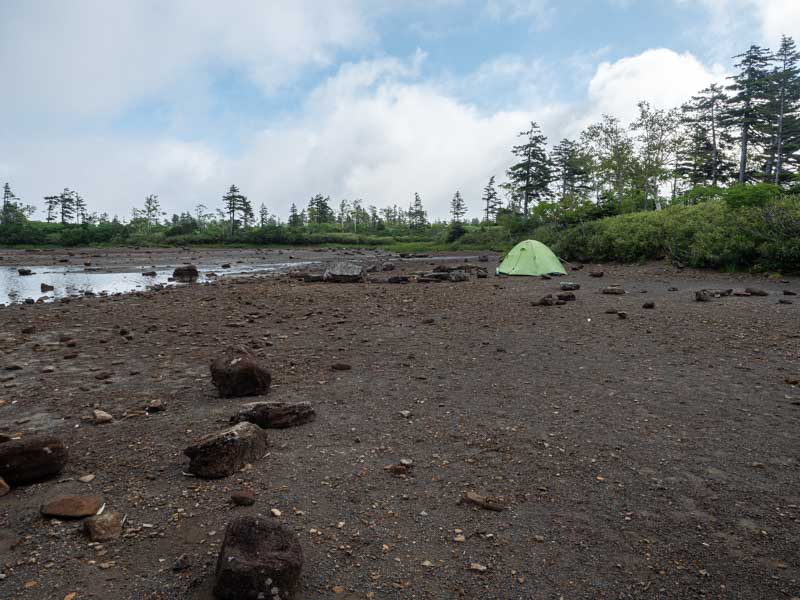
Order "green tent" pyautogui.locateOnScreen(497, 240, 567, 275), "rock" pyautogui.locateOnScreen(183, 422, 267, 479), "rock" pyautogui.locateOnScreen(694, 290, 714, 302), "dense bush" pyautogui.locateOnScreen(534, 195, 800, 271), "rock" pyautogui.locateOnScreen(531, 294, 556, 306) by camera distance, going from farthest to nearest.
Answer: "green tent" pyautogui.locateOnScreen(497, 240, 567, 275) → "dense bush" pyautogui.locateOnScreen(534, 195, 800, 271) → "rock" pyautogui.locateOnScreen(531, 294, 556, 306) → "rock" pyautogui.locateOnScreen(694, 290, 714, 302) → "rock" pyautogui.locateOnScreen(183, 422, 267, 479)

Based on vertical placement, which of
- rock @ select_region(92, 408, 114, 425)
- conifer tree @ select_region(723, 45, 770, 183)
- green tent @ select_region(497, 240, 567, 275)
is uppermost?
conifer tree @ select_region(723, 45, 770, 183)

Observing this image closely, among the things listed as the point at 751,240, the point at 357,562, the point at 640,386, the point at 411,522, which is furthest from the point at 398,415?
the point at 751,240

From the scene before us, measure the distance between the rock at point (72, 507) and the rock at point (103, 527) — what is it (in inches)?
6.1

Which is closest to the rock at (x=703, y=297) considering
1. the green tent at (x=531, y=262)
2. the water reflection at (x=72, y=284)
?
the green tent at (x=531, y=262)

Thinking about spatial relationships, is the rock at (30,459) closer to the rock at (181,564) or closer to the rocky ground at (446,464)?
the rocky ground at (446,464)

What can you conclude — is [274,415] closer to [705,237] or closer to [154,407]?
[154,407]

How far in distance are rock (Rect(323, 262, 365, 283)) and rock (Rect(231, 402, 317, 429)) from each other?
15.2 metres

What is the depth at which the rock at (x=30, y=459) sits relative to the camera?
142 inches

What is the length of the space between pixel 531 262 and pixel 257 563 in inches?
778

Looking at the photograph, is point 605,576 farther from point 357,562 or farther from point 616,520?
point 357,562

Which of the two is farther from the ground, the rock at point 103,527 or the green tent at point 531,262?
the green tent at point 531,262

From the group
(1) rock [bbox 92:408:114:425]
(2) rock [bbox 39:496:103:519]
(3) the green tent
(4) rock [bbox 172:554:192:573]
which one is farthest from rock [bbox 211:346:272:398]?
(3) the green tent

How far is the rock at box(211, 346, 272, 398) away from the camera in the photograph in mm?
5664

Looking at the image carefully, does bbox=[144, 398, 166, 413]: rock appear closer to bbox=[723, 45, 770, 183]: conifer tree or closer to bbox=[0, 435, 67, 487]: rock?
bbox=[0, 435, 67, 487]: rock
